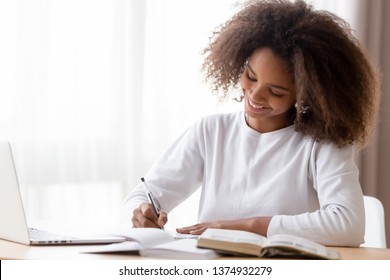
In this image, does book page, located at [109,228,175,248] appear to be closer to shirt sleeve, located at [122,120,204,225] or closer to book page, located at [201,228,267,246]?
book page, located at [201,228,267,246]

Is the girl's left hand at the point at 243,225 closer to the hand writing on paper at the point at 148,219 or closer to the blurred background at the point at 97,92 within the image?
the hand writing on paper at the point at 148,219

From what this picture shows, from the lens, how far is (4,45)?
305 centimetres

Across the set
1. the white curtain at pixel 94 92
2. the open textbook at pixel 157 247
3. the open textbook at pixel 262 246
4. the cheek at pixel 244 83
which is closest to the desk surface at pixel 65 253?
the open textbook at pixel 157 247

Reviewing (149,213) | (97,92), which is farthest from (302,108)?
(97,92)

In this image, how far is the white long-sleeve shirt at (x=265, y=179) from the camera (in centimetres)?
192

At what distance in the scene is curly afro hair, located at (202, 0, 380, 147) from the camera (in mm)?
2045

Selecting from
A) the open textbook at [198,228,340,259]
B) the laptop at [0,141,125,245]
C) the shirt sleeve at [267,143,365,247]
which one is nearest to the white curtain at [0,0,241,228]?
the shirt sleeve at [267,143,365,247]

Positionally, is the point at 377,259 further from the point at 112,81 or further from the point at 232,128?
the point at 112,81

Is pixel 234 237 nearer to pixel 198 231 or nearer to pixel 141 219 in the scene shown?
pixel 198 231

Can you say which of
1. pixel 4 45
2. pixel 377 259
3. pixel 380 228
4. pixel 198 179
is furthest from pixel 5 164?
pixel 4 45

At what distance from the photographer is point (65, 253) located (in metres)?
1.61

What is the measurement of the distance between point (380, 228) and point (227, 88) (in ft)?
2.20

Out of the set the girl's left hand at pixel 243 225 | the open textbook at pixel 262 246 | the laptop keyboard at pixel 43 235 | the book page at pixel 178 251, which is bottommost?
the laptop keyboard at pixel 43 235

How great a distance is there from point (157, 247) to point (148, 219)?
39cm
